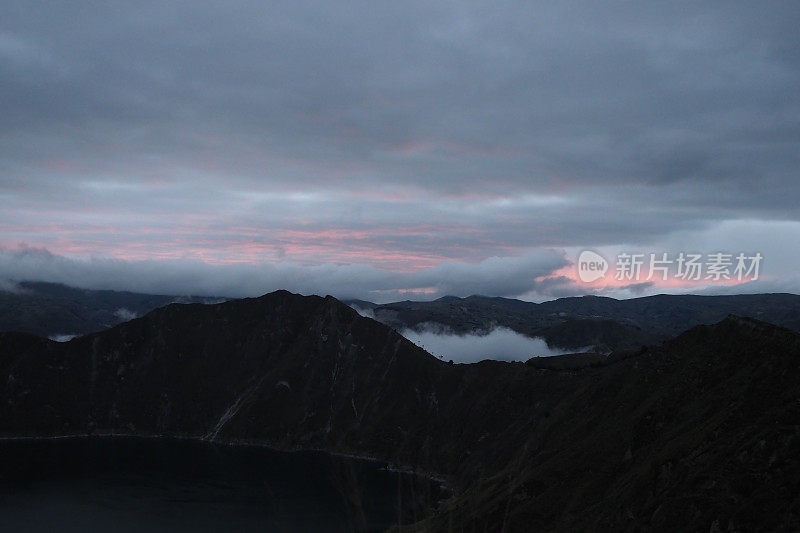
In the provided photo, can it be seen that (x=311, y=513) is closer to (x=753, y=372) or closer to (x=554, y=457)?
(x=554, y=457)

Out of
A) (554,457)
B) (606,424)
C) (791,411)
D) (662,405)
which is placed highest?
(791,411)

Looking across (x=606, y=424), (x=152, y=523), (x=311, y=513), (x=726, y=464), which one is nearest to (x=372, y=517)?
(x=311, y=513)

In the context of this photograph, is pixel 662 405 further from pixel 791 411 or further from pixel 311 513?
pixel 311 513

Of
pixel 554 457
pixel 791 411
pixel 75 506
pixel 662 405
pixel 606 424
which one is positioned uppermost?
pixel 791 411

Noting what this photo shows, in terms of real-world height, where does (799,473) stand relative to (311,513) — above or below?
above

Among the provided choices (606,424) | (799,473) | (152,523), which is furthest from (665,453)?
(152,523)

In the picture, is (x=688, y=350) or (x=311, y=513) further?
(x=311, y=513)

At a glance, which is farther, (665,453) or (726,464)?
(665,453)

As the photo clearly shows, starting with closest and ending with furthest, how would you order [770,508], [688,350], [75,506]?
[770,508] < [688,350] < [75,506]

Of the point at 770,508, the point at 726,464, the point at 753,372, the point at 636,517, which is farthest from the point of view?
the point at 753,372
